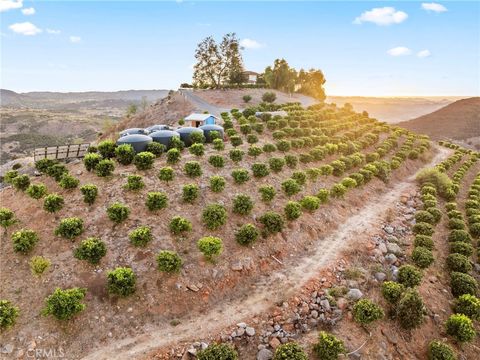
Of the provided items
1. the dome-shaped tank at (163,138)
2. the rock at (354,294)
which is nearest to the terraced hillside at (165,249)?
the rock at (354,294)

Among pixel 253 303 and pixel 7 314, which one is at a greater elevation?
pixel 7 314

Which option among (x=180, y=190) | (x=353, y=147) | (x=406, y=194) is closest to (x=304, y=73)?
(x=353, y=147)

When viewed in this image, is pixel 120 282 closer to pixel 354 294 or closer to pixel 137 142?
pixel 354 294

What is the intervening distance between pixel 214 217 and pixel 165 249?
14.5 ft

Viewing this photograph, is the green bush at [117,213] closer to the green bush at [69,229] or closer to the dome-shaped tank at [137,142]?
the green bush at [69,229]

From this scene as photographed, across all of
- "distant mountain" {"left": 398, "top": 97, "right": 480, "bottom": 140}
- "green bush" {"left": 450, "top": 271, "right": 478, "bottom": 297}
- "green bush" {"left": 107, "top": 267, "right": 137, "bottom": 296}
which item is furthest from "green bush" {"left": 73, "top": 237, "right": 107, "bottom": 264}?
"distant mountain" {"left": 398, "top": 97, "right": 480, "bottom": 140}

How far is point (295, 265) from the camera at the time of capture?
80.8 ft

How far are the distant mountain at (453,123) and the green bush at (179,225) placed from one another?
106560 millimetres

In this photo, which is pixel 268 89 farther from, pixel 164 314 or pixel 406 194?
pixel 164 314

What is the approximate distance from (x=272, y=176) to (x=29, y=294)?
954 inches

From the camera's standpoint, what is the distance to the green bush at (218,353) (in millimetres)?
16244

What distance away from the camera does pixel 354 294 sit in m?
21.4

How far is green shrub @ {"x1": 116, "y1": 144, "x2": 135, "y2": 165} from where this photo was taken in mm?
32000

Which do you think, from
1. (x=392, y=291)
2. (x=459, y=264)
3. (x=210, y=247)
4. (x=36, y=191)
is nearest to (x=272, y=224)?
(x=210, y=247)
